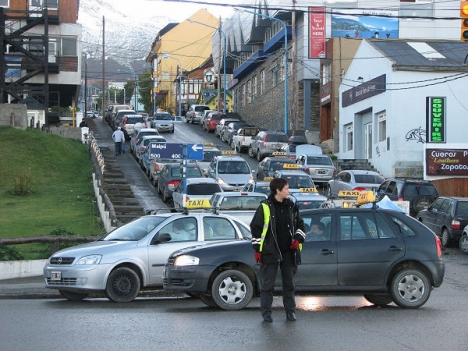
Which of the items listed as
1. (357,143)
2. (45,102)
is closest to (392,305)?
Answer: (357,143)

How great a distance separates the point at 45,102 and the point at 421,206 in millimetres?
36388

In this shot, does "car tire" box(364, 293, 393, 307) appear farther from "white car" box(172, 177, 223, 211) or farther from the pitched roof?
the pitched roof

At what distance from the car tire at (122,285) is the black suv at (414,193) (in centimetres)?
1715

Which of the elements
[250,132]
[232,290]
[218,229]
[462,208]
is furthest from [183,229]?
[250,132]

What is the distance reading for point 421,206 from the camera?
29344 millimetres

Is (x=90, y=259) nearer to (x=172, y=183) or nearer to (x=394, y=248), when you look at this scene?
(x=394, y=248)

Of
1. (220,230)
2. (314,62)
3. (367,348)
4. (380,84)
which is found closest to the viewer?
(367,348)

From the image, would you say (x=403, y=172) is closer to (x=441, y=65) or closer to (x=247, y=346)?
(x=441, y=65)

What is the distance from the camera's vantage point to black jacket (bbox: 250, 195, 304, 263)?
997 centimetres

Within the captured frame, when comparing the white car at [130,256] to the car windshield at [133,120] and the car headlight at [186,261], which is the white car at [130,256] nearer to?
the car headlight at [186,261]

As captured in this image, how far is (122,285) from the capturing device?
1341 cm

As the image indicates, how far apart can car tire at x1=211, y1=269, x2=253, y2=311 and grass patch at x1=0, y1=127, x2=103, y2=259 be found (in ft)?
28.6

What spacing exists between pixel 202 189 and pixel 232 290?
61.3ft

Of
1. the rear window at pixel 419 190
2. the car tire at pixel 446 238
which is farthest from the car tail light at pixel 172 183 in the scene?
the car tire at pixel 446 238
